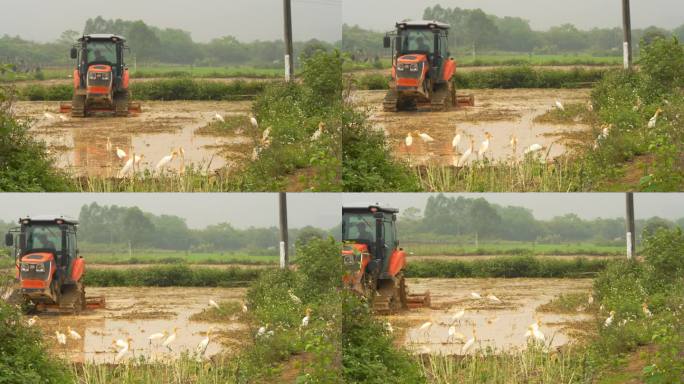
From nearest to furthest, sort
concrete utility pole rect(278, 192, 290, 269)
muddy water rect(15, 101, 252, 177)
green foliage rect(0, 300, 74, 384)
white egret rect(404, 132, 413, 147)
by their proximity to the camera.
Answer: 1. green foliage rect(0, 300, 74, 384)
2. white egret rect(404, 132, 413, 147)
3. concrete utility pole rect(278, 192, 290, 269)
4. muddy water rect(15, 101, 252, 177)

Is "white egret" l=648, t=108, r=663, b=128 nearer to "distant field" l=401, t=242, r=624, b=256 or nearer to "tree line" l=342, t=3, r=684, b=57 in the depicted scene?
"tree line" l=342, t=3, r=684, b=57

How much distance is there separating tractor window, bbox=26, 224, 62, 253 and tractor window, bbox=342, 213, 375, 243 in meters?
2.64

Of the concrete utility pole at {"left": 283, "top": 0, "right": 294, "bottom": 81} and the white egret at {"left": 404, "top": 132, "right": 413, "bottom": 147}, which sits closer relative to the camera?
the white egret at {"left": 404, "top": 132, "right": 413, "bottom": 147}

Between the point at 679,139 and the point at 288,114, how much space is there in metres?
3.71

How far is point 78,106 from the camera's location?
48.9ft

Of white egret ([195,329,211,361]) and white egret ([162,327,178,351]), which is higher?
white egret ([162,327,178,351])

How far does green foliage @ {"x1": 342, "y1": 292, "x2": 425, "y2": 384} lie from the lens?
13086 mm

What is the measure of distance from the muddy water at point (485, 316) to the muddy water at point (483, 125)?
3.78ft

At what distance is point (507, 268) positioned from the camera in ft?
44.6

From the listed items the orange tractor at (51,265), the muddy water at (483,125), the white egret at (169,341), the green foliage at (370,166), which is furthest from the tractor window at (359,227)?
the orange tractor at (51,265)

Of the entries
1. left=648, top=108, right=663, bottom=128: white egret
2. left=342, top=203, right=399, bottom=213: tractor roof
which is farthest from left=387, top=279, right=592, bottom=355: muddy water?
left=648, top=108, right=663, bottom=128: white egret

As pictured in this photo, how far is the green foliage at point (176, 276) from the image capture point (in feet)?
45.5

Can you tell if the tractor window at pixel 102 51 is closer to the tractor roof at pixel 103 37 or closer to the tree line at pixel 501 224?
the tractor roof at pixel 103 37

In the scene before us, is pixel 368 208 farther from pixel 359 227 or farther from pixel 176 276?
pixel 176 276
